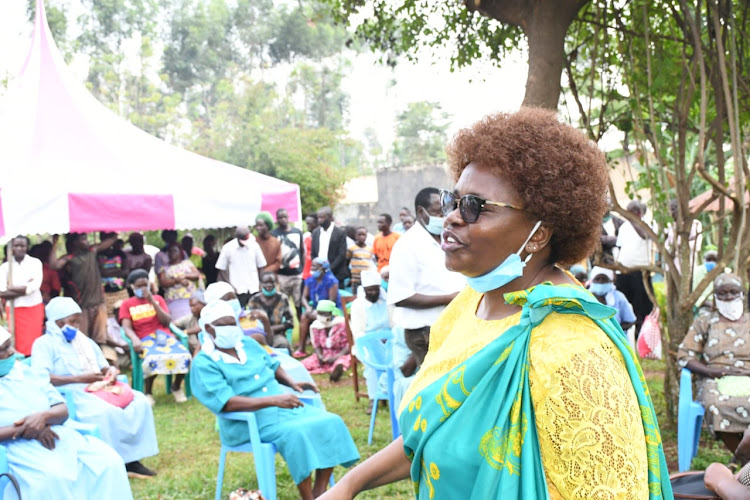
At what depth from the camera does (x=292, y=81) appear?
47438mm

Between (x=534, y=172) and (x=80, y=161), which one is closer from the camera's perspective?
(x=534, y=172)

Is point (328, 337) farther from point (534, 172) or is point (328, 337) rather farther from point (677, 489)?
point (534, 172)

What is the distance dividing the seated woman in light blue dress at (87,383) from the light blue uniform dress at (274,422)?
1211mm

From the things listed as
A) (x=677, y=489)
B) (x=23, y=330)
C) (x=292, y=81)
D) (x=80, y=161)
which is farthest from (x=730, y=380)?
(x=292, y=81)

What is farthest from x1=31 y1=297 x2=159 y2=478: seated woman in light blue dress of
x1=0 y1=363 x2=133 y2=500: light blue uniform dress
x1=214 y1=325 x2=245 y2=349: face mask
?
x1=214 y1=325 x2=245 y2=349: face mask

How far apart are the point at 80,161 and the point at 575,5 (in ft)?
17.1

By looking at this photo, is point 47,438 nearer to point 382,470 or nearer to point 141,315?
point 382,470

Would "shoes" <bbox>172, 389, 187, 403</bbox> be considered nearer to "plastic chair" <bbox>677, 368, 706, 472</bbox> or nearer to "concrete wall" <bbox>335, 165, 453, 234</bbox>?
"plastic chair" <bbox>677, 368, 706, 472</bbox>

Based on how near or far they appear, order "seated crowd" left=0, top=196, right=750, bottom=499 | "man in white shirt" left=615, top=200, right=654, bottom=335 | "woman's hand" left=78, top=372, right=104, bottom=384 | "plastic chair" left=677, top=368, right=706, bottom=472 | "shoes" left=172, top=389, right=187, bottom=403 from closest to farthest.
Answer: "seated crowd" left=0, top=196, right=750, bottom=499, "plastic chair" left=677, top=368, right=706, bottom=472, "woman's hand" left=78, top=372, right=104, bottom=384, "shoes" left=172, top=389, right=187, bottom=403, "man in white shirt" left=615, top=200, right=654, bottom=335

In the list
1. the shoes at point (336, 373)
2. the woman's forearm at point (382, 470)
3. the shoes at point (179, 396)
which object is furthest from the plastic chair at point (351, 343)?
the woman's forearm at point (382, 470)

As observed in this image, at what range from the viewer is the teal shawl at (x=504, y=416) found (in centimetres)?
151

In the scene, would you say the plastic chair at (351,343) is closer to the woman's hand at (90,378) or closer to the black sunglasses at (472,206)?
the woman's hand at (90,378)

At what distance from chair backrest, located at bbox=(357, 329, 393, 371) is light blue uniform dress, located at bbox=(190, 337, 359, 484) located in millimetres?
1216

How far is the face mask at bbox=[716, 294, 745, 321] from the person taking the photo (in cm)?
508
